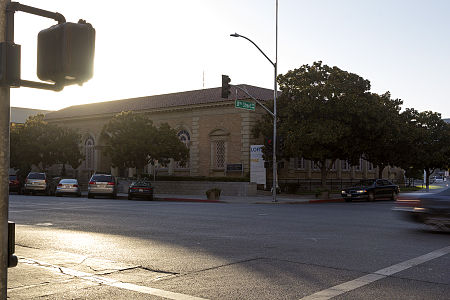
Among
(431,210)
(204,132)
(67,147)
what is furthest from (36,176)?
(431,210)

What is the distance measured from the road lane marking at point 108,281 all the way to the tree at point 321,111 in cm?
2742

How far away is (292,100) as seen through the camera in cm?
3800

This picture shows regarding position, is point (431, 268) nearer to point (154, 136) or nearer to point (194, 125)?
point (154, 136)

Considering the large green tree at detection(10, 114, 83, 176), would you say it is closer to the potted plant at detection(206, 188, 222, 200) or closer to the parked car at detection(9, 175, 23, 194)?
the parked car at detection(9, 175, 23, 194)

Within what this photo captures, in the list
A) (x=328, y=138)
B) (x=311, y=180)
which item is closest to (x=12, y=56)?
(x=328, y=138)

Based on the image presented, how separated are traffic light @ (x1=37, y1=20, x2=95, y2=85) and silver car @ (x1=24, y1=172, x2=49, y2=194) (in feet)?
122

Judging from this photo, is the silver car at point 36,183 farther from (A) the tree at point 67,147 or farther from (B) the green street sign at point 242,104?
(B) the green street sign at point 242,104

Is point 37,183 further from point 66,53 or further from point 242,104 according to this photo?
point 66,53

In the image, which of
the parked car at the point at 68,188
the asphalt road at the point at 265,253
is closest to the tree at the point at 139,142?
the parked car at the point at 68,188

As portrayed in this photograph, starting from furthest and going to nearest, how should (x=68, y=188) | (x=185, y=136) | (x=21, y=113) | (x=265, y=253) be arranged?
(x=21, y=113), (x=185, y=136), (x=68, y=188), (x=265, y=253)

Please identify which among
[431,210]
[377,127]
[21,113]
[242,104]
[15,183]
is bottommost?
[15,183]

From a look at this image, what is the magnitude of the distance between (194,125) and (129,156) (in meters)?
8.79

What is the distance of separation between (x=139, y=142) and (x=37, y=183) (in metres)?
8.37

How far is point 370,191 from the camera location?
108 ft
